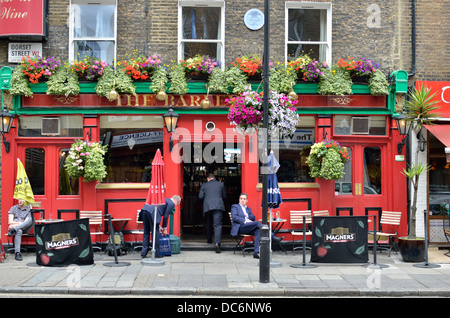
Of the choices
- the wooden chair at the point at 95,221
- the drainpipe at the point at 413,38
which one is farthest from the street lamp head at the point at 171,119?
the drainpipe at the point at 413,38

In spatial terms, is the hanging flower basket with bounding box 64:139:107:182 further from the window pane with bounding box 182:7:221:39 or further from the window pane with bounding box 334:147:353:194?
the window pane with bounding box 334:147:353:194

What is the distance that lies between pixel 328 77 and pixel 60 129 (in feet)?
23.4

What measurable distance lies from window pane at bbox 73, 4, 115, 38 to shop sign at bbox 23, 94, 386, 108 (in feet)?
5.89

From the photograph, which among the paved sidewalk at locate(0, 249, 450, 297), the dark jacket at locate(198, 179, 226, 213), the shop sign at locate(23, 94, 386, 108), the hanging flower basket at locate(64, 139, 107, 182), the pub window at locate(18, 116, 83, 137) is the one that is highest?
the shop sign at locate(23, 94, 386, 108)

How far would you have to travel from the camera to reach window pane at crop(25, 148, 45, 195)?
1308 centimetres

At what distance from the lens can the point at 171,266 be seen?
10.9 m

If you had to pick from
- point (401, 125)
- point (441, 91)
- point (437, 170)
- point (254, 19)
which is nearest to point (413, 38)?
point (441, 91)

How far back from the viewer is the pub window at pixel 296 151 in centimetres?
1345

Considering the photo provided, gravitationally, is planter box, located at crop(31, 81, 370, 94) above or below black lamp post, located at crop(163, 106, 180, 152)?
above

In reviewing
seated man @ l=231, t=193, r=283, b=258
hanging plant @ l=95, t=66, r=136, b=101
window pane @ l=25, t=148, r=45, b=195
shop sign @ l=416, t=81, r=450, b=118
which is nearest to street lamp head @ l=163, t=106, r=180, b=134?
hanging plant @ l=95, t=66, r=136, b=101

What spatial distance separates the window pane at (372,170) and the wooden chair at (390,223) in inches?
30.6

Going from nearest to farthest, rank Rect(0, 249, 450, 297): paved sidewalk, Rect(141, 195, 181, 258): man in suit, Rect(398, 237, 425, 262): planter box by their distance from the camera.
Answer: Rect(0, 249, 450, 297): paved sidewalk, Rect(398, 237, 425, 262): planter box, Rect(141, 195, 181, 258): man in suit

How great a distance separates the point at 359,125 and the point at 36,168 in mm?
8631

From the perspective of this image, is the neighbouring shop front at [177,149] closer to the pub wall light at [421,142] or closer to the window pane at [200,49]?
the pub wall light at [421,142]
